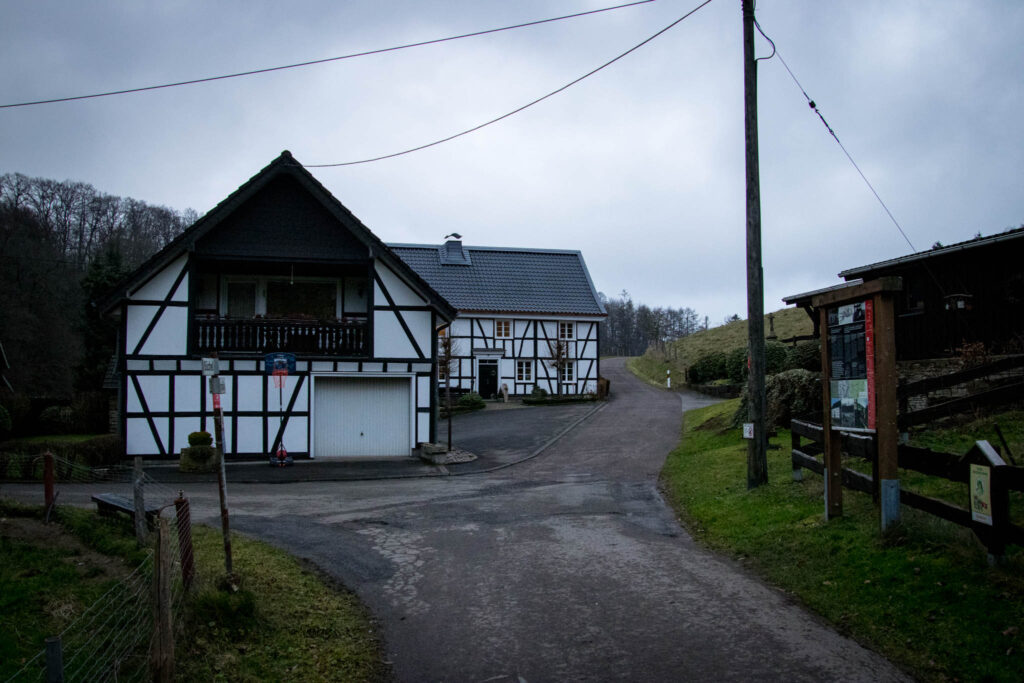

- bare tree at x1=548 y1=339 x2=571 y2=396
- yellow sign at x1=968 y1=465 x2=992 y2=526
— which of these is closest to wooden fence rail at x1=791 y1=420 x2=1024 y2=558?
yellow sign at x1=968 y1=465 x2=992 y2=526

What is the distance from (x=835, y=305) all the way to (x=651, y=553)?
141 inches

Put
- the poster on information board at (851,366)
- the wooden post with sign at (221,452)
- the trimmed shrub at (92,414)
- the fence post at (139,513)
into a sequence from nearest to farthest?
the wooden post with sign at (221,452)
the poster on information board at (851,366)
the fence post at (139,513)
the trimmed shrub at (92,414)

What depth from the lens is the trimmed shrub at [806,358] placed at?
23.9m

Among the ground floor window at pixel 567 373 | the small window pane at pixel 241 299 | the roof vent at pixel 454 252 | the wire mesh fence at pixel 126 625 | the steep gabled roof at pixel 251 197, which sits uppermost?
the roof vent at pixel 454 252

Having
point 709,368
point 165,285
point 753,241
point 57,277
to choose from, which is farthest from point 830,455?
point 57,277

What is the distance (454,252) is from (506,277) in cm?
342

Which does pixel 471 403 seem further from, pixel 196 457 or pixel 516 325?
pixel 196 457

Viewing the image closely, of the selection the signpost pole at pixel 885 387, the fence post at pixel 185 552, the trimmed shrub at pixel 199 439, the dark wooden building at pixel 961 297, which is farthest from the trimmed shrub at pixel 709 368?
the fence post at pixel 185 552

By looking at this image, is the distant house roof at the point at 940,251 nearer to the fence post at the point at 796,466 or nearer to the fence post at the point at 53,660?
the fence post at the point at 796,466

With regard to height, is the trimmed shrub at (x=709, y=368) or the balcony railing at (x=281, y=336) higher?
the balcony railing at (x=281, y=336)

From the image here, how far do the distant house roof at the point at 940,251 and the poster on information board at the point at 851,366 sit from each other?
11.3 metres

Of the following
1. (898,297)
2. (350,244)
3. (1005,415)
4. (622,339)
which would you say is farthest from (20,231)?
(622,339)

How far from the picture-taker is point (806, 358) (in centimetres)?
2403

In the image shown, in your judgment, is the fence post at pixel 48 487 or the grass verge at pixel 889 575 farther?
the fence post at pixel 48 487
